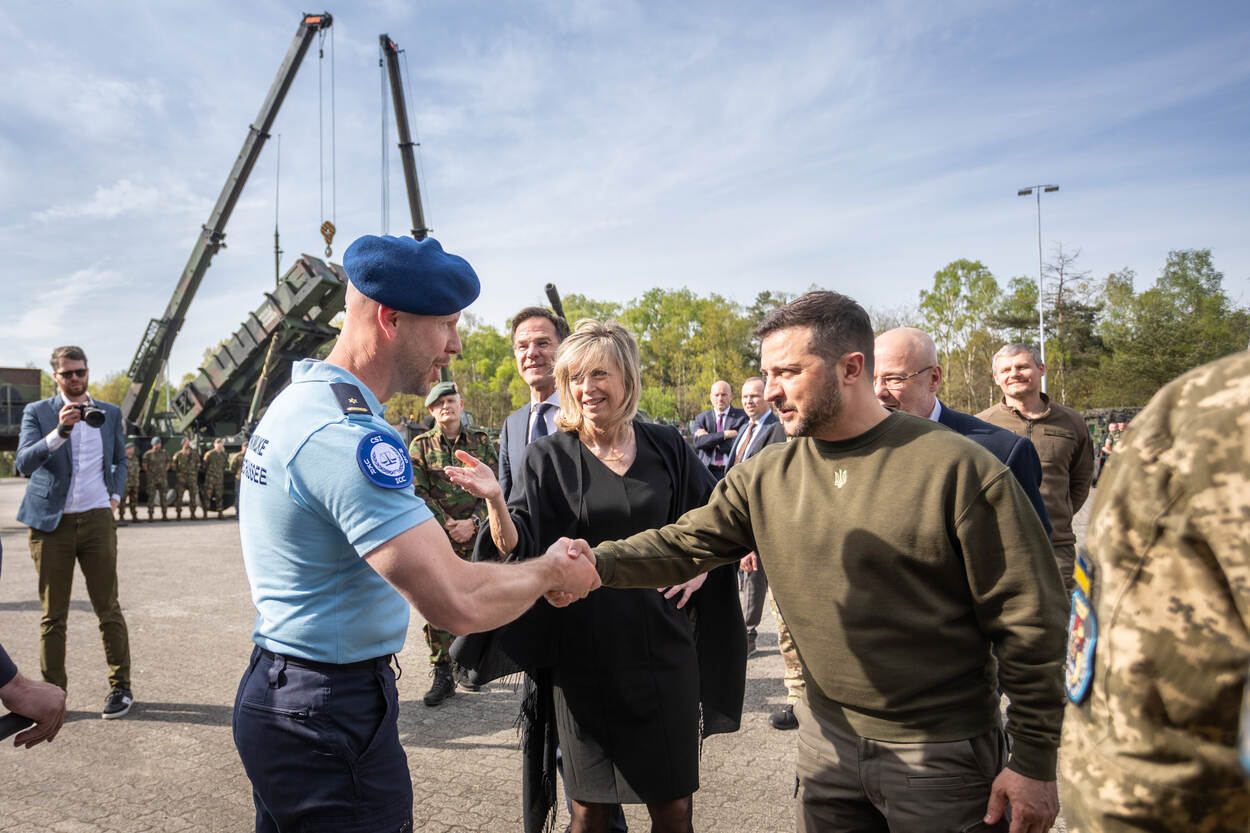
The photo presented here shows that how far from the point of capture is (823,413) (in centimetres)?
204

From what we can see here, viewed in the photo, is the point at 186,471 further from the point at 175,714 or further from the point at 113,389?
the point at 113,389

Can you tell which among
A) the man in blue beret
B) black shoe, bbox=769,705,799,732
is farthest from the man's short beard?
black shoe, bbox=769,705,799,732

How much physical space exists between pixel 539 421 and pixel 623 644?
56.4 inches

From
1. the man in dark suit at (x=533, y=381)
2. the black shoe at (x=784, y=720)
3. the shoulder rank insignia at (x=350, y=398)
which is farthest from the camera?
the black shoe at (x=784, y=720)

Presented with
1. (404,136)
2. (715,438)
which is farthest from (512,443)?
(404,136)

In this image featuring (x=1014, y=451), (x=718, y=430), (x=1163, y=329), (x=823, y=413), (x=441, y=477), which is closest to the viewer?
(x=823, y=413)

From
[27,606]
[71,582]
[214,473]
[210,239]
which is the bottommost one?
[27,606]

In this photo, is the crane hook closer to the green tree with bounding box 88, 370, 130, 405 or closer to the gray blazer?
the gray blazer

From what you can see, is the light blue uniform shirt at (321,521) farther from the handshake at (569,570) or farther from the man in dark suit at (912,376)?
the man in dark suit at (912,376)

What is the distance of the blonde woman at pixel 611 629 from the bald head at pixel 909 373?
1.24m

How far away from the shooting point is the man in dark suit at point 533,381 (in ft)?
12.4

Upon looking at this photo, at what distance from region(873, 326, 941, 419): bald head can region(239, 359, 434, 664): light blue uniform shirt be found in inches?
105

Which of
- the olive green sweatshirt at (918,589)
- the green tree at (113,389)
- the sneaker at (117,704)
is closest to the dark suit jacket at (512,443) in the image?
the olive green sweatshirt at (918,589)

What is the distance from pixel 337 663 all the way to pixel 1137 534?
154 cm
